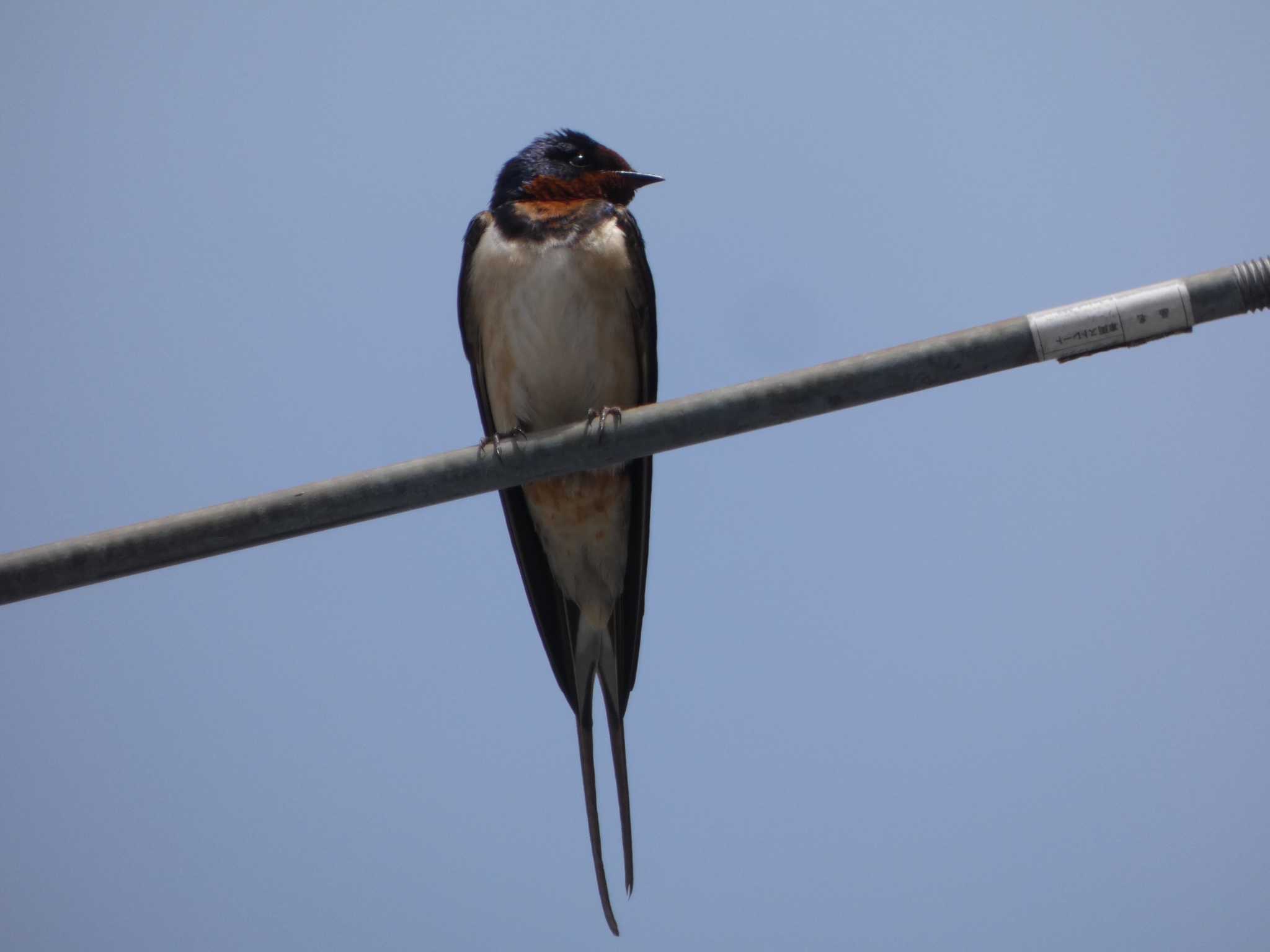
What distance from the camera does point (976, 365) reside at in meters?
2.16

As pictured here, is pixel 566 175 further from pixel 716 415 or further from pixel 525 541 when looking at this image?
pixel 716 415

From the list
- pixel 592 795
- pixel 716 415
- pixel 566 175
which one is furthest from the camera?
pixel 566 175

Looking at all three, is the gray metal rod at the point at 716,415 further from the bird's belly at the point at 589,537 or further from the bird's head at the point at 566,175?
the bird's head at the point at 566,175

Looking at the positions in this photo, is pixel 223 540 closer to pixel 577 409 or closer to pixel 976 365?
pixel 976 365

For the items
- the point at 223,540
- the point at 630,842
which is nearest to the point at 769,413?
the point at 223,540

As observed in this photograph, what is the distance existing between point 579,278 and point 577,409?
429mm

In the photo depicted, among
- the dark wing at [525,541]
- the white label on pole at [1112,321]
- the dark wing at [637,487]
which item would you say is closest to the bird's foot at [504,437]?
the dark wing at [525,541]

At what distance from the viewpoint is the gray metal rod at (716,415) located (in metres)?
2.14

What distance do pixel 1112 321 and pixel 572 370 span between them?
2.13 metres

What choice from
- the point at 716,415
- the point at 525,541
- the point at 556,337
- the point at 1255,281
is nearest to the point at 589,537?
the point at 525,541

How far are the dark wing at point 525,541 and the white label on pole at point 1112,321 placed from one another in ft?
7.84

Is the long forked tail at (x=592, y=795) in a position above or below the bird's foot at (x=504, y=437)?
below

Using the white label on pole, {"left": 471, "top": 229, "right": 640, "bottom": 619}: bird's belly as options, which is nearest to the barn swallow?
{"left": 471, "top": 229, "right": 640, "bottom": 619}: bird's belly

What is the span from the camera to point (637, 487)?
4293 mm
